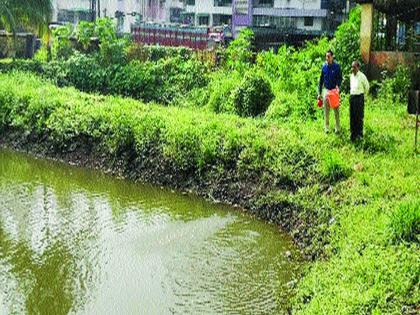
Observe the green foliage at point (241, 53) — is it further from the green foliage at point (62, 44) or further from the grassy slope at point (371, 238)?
the grassy slope at point (371, 238)

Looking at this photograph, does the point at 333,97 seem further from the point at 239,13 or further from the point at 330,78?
the point at 239,13

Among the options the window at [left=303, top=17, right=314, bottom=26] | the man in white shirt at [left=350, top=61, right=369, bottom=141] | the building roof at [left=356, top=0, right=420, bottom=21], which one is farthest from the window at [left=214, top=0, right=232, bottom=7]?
the man in white shirt at [left=350, top=61, right=369, bottom=141]

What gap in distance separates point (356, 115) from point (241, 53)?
10955mm

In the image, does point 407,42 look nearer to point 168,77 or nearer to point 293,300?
point 168,77

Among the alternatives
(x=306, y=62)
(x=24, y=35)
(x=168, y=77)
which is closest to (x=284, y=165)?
(x=306, y=62)

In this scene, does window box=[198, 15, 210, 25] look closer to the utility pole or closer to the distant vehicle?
the utility pole

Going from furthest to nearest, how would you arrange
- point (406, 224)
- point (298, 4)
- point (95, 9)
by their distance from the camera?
point (95, 9)
point (298, 4)
point (406, 224)

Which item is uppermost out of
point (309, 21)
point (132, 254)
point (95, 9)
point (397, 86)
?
point (95, 9)

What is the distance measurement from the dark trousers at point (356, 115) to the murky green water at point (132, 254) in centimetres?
321

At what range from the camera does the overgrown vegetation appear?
9234 mm

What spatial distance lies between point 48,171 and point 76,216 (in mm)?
4472

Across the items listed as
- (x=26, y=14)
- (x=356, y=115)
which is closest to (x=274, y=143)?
(x=356, y=115)

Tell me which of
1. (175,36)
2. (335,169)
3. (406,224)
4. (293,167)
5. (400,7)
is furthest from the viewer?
(175,36)

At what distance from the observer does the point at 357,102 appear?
14398mm
